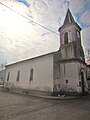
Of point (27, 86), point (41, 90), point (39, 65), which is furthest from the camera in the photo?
point (27, 86)

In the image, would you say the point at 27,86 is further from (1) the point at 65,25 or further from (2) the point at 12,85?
(1) the point at 65,25

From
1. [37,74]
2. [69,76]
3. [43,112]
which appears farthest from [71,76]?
[43,112]

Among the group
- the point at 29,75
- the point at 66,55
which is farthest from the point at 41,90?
the point at 66,55

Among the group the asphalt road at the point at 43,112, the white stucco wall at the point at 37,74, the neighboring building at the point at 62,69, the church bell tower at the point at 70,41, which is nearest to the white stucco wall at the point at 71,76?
the neighboring building at the point at 62,69

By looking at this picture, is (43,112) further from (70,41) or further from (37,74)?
(70,41)

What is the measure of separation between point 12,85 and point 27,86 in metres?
7.41

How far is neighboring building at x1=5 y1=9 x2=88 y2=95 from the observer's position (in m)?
17.1

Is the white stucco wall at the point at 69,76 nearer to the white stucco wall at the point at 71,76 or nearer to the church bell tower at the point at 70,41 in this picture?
the white stucco wall at the point at 71,76

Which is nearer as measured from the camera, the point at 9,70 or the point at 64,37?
the point at 64,37

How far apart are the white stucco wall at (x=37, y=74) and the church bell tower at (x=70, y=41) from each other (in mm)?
3035

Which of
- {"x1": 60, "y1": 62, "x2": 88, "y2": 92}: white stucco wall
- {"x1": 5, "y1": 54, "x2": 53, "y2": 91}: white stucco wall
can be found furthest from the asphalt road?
{"x1": 5, "y1": 54, "x2": 53, "y2": 91}: white stucco wall

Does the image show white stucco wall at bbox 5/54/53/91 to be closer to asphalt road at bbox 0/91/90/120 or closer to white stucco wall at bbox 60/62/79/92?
white stucco wall at bbox 60/62/79/92

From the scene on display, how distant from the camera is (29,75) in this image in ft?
73.3

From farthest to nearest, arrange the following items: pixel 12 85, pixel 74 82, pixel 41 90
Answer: pixel 12 85
pixel 41 90
pixel 74 82
